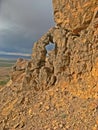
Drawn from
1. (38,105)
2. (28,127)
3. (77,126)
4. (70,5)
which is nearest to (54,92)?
(38,105)

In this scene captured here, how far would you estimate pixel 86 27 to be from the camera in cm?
2652

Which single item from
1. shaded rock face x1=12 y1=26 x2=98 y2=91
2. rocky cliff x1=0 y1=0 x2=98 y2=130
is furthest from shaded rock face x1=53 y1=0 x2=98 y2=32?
shaded rock face x1=12 y1=26 x2=98 y2=91

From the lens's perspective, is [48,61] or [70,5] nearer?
[70,5]

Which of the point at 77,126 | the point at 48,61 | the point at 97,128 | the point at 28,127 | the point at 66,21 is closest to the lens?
the point at 97,128

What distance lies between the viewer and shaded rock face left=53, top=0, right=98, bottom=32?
2586 centimetres

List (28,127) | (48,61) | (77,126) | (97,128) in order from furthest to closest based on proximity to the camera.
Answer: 1. (48,61)
2. (28,127)
3. (77,126)
4. (97,128)

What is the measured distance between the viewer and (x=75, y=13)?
2675 centimetres

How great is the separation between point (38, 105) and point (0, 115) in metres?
4.49

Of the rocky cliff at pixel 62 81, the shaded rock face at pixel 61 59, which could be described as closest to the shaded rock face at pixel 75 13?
the rocky cliff at pixel 62 81

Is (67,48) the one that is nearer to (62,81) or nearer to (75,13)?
(62,81)

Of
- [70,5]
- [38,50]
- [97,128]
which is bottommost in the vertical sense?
[97,128]

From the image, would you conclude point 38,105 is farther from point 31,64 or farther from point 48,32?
point 48,32

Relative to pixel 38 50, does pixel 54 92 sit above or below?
below

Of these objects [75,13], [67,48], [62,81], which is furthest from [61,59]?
[75,13]
